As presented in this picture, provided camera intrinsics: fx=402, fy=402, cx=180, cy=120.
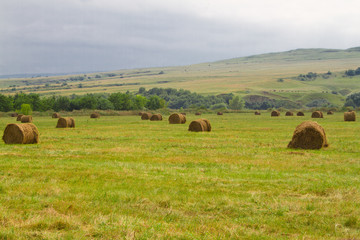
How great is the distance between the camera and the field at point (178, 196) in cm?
784

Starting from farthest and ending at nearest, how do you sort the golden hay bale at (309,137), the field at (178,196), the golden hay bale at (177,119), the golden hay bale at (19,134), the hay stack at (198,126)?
the golden hay bale at (177,119), the hay stack at (198,126), the golden hay bale at (19,134), the golden hay bale at (309,137), the field at (178,196)

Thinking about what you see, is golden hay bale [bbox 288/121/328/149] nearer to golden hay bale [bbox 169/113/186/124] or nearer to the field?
the field

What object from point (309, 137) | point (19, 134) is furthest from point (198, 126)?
point (19, 134)

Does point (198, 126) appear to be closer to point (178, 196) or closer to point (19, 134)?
point (19, 134)

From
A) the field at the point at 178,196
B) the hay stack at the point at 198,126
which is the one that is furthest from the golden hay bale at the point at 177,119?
the field at the point at 178,196

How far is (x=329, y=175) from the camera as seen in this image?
14.0 metres

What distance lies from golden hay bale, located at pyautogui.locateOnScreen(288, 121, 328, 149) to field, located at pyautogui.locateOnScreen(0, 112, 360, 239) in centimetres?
253

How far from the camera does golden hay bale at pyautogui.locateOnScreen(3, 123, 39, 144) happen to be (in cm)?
2373

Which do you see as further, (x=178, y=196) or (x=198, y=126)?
(x=198, y=126)

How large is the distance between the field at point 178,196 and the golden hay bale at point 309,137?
253 centimetres

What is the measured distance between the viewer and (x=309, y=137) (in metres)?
22.1

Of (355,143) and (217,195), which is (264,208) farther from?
(355,143)

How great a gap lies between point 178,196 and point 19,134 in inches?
637

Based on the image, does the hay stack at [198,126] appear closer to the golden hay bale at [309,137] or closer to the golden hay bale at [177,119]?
the golden hay bale at [309,137]
